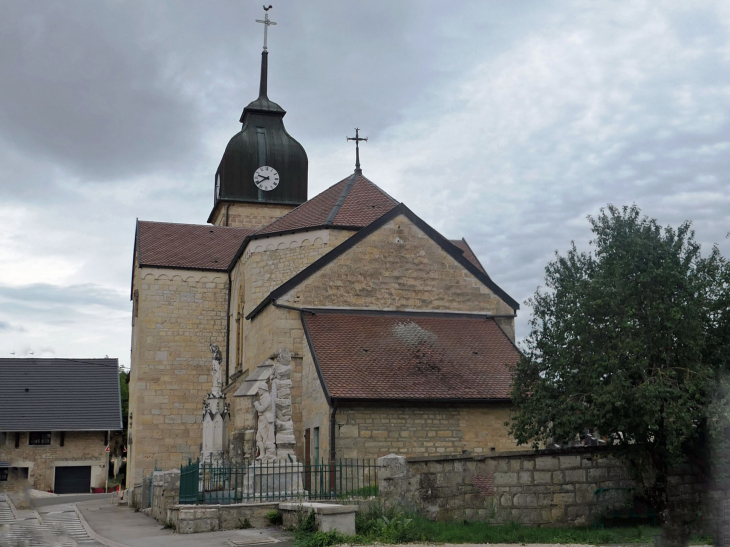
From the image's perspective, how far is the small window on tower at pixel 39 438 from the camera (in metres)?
36.3

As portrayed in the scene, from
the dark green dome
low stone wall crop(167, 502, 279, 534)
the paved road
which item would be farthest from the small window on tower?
the paved road

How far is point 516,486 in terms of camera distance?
508 inches

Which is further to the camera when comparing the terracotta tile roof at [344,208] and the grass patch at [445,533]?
the terracotta tile roof at [344,208]

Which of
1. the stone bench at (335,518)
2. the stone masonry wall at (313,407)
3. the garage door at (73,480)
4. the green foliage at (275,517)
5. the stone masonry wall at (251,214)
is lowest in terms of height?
the garage door at (73,480)

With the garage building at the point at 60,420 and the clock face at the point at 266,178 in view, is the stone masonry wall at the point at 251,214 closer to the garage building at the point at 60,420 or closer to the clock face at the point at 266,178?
the clock face at the point at 266,178

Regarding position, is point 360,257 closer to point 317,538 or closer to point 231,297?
point 231,297

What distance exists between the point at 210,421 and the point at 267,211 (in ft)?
61.7


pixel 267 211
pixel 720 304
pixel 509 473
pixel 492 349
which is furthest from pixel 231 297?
pixel 720 304

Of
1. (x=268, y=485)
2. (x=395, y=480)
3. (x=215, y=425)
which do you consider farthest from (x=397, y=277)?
(x=395, y=480)

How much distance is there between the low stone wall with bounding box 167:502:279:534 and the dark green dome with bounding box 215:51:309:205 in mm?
25805

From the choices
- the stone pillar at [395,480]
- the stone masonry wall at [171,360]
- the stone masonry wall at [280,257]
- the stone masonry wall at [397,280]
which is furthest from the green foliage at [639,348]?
the stone masonry wall at [171,360]

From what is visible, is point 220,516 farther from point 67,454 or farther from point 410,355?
point 67,454

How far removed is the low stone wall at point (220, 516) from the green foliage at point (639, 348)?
16.8 feet

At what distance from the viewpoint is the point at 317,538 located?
998 cm
